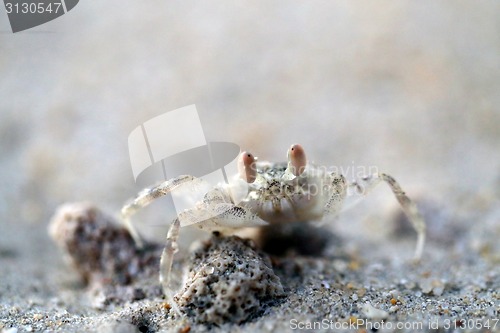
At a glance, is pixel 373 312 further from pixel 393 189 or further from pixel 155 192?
pixel 155 192

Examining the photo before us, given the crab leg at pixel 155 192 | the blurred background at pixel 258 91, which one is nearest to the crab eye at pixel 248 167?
the crab leg at pixel 155 192

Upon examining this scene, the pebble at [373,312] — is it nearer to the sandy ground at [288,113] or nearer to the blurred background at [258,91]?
the sandy ground at [288,113]

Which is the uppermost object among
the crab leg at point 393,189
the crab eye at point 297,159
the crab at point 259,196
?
the crab eye at point 297,159

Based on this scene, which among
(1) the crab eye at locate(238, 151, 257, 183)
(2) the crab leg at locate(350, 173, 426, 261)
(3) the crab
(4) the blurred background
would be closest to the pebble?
(3) the crab

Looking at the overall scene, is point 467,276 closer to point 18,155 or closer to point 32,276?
point 32,276

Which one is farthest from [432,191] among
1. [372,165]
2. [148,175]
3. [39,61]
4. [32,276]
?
[39,61]

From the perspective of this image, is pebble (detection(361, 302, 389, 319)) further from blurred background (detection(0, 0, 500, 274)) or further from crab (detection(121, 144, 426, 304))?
blurred background (detection(0, 0, 500, 274))

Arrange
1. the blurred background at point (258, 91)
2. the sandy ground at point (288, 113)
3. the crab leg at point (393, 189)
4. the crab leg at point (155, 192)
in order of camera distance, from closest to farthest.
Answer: the crab leg at point (155, 192)
the crab leg at point (393, 189)
the sandy ground at point (288, 113)
the blurred background at point (258, 91)
